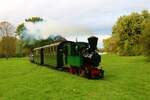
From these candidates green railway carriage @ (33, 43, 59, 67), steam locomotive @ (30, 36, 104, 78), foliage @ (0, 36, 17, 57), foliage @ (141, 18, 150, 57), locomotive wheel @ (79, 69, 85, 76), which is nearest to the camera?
steam locomotive @ (30, 36, 104, 78)

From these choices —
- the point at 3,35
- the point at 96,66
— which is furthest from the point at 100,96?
the point at 3,35

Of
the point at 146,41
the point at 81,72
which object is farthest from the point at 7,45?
the point at 81,72

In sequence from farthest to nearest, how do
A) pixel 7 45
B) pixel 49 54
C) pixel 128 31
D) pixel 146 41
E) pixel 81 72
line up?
pixel 7 45, pixel 128 31, pixel 146 41, pixel 49 54, pixel 81 72

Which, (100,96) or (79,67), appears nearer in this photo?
(100,96)

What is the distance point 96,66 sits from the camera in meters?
25.3

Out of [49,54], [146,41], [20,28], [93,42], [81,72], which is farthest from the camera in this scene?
[20,28]

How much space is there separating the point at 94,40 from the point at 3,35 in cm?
8942

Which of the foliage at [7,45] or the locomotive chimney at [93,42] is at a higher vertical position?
the foliage at [7,45]

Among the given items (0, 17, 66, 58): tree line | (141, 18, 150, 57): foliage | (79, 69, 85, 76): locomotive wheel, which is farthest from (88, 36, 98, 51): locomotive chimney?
(0, 17, 66, 58): tree line

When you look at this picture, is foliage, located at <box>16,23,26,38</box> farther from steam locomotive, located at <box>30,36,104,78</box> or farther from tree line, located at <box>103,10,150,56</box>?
steam locomotive, located at <box>30,36,104,78</box>

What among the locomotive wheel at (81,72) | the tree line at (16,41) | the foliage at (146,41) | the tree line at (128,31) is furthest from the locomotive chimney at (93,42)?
the tree line at (16,41)

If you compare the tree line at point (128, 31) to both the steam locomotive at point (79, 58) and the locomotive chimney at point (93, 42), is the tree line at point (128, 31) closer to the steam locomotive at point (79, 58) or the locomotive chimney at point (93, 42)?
the steam locomotive at point (79, 58)

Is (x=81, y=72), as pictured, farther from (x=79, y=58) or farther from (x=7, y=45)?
(x=7, y=45)

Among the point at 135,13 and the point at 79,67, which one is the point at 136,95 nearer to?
the point at 79,67
